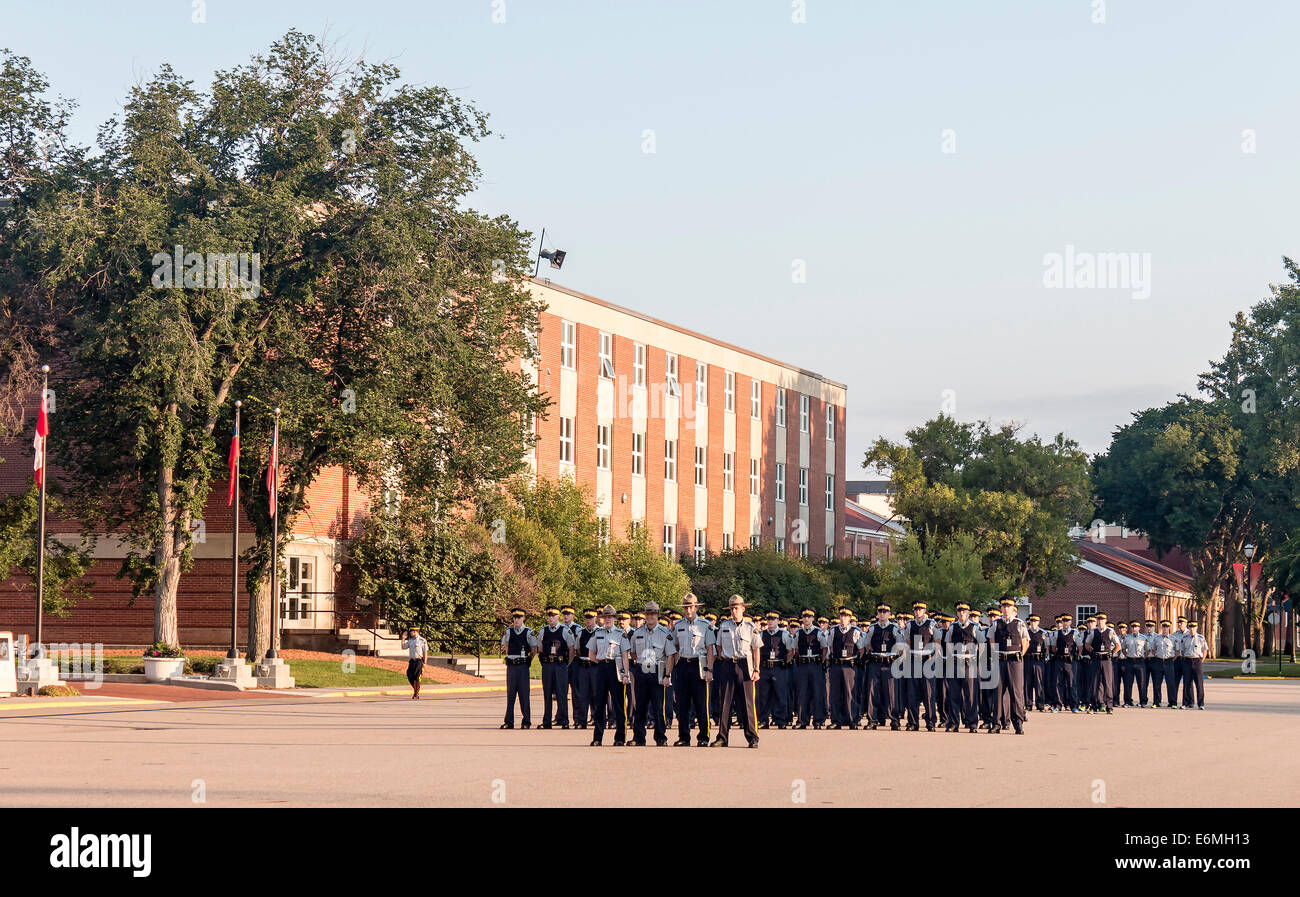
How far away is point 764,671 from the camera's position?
85.5ft

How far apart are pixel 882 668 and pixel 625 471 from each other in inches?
1474

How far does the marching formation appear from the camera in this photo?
69.5 ft

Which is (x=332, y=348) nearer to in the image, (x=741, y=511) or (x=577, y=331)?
(x=577, y=331)

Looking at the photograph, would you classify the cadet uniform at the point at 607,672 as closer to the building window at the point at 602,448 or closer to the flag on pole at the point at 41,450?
the flag on pole at the point at 41,450

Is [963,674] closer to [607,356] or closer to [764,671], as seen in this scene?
[764,671]

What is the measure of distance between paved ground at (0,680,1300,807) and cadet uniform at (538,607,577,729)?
108cm

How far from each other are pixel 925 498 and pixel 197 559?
37.0 meters

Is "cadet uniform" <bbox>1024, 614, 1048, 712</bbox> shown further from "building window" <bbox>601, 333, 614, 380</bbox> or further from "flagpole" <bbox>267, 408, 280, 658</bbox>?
"building window" <bbox>601, 333, 614, 380</bbox>

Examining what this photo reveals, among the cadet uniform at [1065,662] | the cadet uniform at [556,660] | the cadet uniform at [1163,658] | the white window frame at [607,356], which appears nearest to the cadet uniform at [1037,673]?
the cadet uniform at [1065,662]

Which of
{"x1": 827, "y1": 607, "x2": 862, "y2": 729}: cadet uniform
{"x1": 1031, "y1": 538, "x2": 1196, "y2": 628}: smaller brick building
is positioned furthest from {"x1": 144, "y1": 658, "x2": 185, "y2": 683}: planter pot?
{"x1": 1031, "y1": 538, "x2": 1196, "y2": 628}: smaller brick building

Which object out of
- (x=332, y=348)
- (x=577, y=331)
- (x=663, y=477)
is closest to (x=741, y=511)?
(x=663, y=477)

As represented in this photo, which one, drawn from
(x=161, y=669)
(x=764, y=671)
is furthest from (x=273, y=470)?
(x=764, y=671)

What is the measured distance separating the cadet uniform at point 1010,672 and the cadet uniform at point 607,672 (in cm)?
664

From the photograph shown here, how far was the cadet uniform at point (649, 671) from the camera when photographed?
21250 mm
